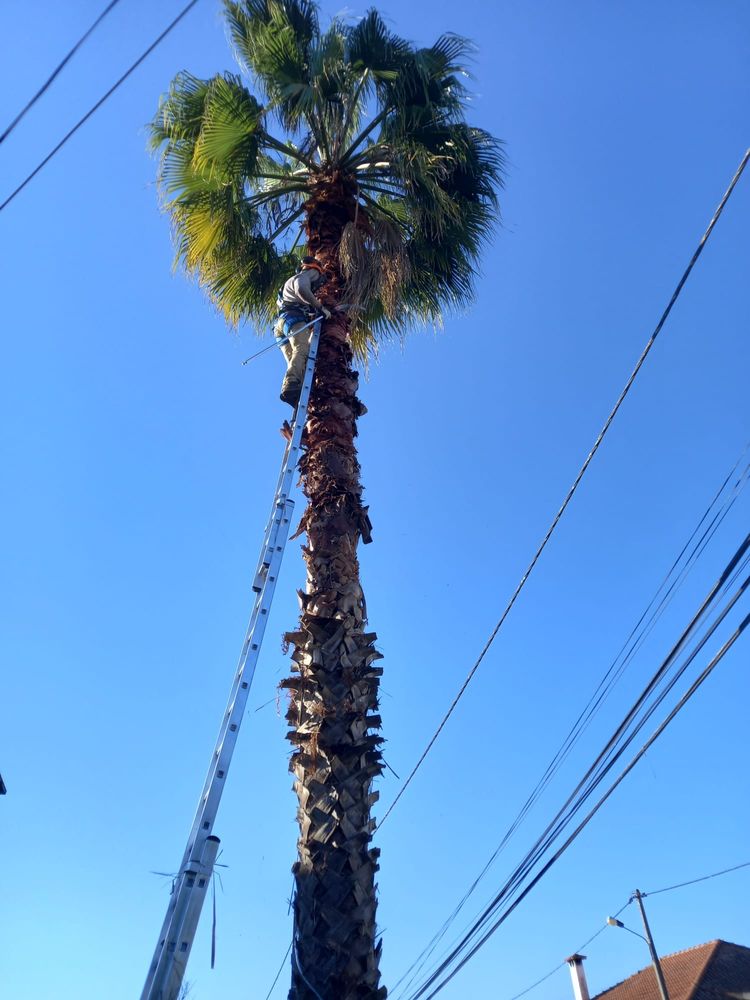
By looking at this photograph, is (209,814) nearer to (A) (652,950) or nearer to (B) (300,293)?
(B) (300,293)

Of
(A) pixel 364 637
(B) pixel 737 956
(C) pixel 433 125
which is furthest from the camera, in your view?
(B) pixel 737 956

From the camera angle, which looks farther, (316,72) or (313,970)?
(316,72)

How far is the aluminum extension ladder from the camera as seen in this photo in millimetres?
4047

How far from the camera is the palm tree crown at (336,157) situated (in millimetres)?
8789

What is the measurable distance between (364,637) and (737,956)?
1919cm

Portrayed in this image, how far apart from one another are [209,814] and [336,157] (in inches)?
266

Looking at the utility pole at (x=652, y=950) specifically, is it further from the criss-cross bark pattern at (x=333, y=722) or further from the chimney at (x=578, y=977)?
the criss-cross bark pattern at (x=333, y=722)

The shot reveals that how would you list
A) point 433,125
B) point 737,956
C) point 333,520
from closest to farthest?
point 333,520 → point 433,125 → point 737,956

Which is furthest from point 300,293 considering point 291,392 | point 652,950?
point 652,950

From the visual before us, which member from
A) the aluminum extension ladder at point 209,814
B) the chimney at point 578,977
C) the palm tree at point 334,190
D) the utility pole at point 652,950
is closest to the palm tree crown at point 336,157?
the palm tree at point 334,190

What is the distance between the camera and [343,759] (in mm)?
5531

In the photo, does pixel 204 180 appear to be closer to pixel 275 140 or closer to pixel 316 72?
pixel 275 140

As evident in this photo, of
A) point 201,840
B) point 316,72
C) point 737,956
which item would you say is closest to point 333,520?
point 201,840

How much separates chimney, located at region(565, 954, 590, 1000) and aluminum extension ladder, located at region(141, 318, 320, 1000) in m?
22.2
